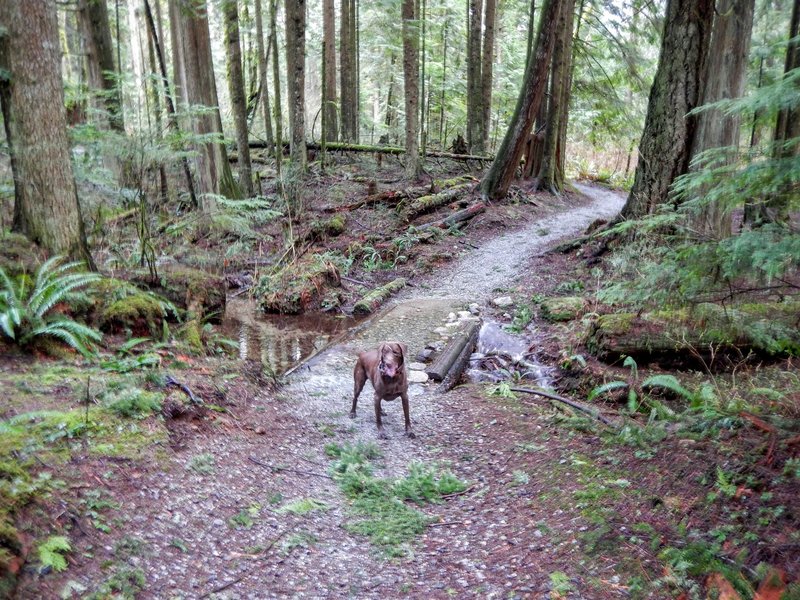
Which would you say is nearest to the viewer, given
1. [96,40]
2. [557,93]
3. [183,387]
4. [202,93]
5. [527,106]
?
[183,387]

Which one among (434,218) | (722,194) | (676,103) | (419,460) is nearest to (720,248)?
(722,194)

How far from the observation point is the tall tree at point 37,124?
6555mm

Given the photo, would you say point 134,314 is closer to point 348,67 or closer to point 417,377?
point 417,377

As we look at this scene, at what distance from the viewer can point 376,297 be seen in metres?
12.3

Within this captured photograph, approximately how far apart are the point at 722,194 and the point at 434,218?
A: 1341 centimetres

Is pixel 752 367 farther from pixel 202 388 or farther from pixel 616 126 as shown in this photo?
pixel 616 126

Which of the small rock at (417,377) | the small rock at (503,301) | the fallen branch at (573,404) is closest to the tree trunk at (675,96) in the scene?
the small rock at (503,301)

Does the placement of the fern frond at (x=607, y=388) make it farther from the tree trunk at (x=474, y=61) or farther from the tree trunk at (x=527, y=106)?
the tree trunk at (x=474, y=61)

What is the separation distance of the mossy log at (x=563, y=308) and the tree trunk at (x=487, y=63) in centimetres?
1500

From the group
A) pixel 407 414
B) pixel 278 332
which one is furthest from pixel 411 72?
pixel 407 414

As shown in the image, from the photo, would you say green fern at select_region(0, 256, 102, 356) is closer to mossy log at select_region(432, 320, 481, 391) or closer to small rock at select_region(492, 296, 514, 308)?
mossy log at select_region(432, 320, 481, 391)

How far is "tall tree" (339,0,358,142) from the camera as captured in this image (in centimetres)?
2256

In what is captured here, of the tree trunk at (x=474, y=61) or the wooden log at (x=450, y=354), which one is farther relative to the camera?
the tree trunk at (x=474, y=61)

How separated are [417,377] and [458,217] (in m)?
9.65
